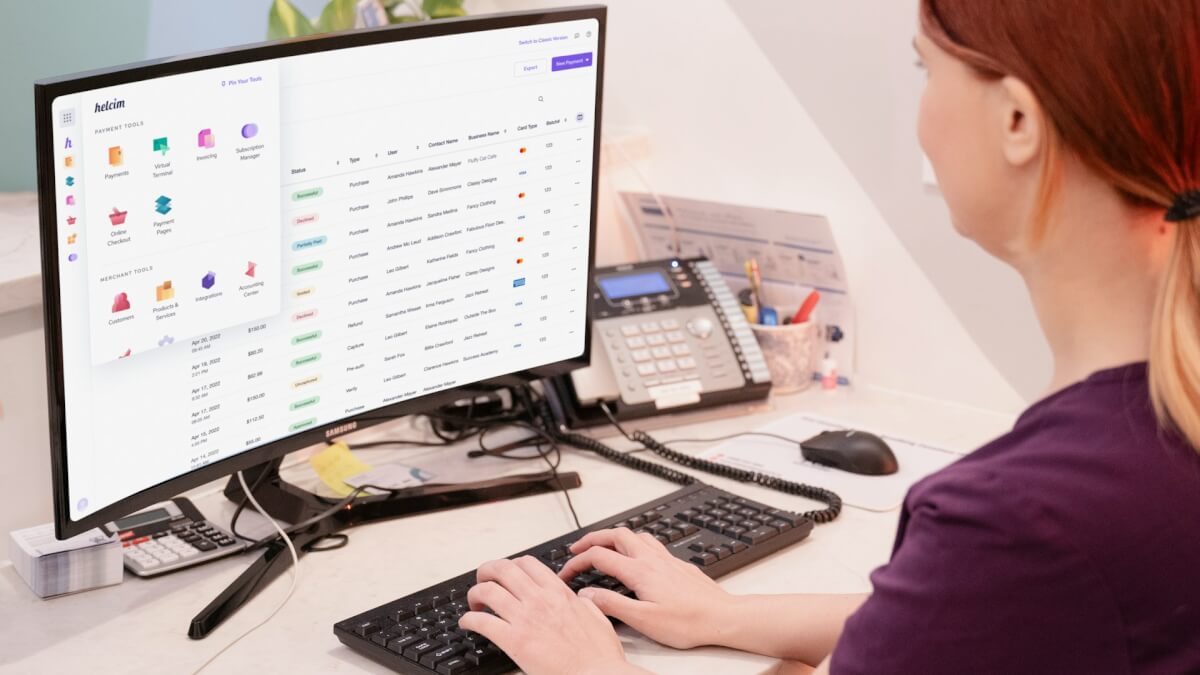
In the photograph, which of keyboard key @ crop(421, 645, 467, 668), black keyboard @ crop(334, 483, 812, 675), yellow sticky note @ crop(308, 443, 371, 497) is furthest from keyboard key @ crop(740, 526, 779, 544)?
yellow sticky note @ crop(308, 443, 371, 497)

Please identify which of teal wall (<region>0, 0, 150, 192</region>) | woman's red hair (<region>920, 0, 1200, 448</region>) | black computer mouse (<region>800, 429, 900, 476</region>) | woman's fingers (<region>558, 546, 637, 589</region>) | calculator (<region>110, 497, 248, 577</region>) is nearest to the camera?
woman's red hair (<region>920, 0, 1200, 448</region>)

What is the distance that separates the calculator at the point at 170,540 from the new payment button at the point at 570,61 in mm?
A: 606

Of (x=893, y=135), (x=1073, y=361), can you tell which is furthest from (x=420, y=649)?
(x=893, y=135)

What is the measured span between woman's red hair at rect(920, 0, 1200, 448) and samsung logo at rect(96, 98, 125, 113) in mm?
670

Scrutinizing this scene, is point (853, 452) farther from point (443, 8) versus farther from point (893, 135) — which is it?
point (443, 8)

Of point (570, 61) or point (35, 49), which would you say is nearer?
point (570, 61)

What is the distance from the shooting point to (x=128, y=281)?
1121 mm

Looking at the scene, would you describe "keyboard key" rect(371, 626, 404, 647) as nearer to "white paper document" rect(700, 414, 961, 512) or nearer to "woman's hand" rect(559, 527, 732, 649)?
"woman's hand" rect(559, 527, 732, 649)

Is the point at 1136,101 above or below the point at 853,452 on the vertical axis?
above

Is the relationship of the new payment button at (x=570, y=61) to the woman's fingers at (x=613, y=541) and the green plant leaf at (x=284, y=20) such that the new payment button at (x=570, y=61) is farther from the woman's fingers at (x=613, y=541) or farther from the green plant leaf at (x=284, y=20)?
the woman's fingers at (x=613, y=541)

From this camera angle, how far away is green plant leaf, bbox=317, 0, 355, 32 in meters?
1.69

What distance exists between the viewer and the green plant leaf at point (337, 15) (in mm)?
1692

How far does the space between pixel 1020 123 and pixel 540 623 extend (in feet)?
1.82

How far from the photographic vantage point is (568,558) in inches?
49.6
